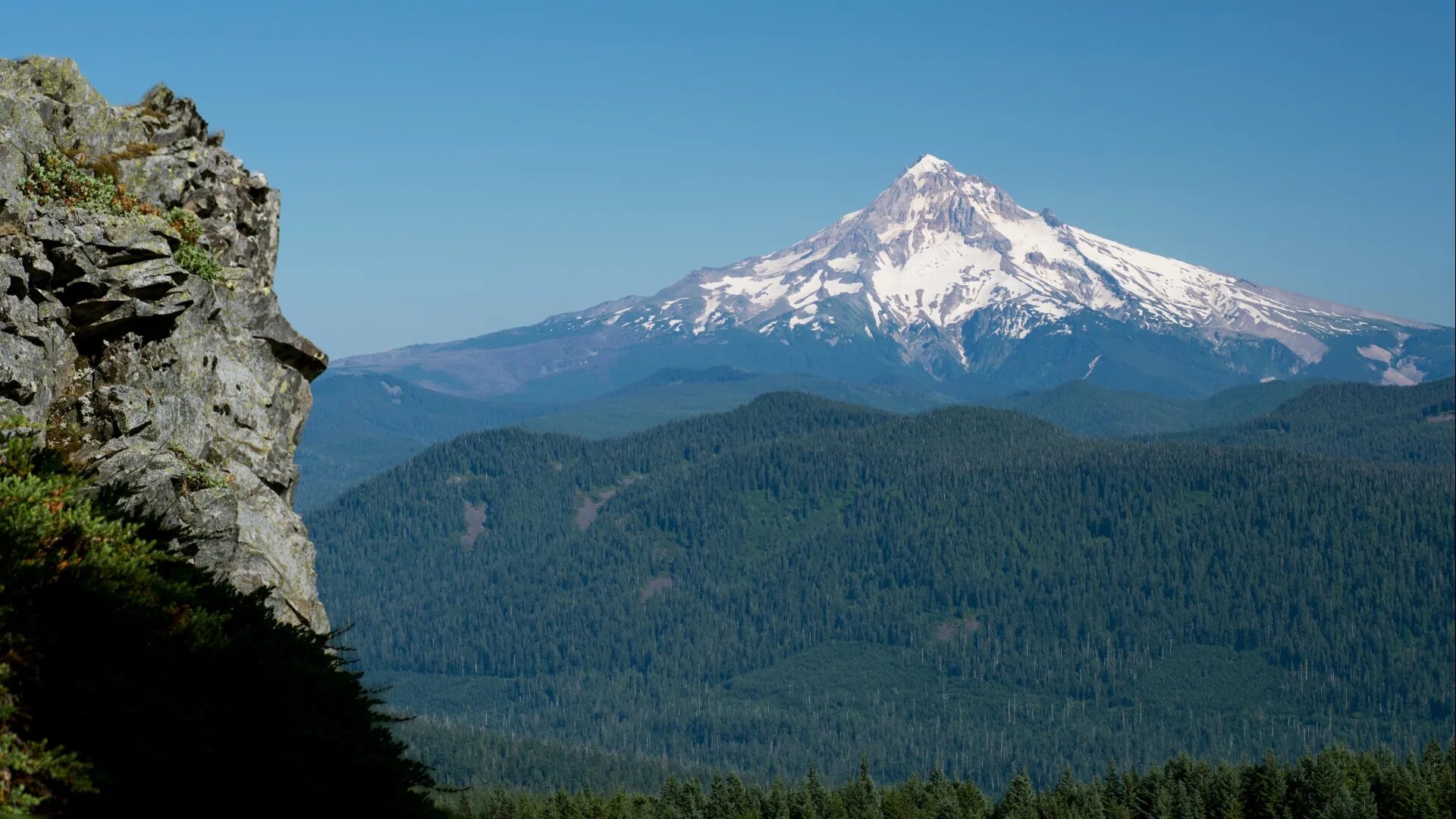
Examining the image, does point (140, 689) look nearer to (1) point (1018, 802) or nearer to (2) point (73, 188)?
(2) point (73, 188)

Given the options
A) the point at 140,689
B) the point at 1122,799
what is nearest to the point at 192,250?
the point at 140,689

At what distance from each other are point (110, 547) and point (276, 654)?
451cm

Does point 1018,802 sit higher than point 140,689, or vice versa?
point 140,689

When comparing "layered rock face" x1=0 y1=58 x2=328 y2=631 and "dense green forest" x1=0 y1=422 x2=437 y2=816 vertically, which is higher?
"layered rock face" x1=0 y1=58 x2=328 y2=631

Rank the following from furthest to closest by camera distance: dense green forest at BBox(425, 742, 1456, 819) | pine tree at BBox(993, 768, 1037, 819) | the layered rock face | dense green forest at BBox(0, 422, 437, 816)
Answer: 1. pine tree at BBox(993, 768, 1037, 819)
2. dense green forest at BBox(425, 742, 1456, 819)
3. the layered rock face
4. dense green forest at BBox(0, 422, 437, 816)

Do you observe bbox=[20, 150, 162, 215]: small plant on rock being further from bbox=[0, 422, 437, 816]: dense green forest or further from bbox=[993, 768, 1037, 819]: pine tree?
bbox=[993, 768, 1037, 819]: pine tree

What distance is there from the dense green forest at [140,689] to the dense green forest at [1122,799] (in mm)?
114901

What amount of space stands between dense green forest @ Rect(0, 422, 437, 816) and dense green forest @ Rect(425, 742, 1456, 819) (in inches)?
4524

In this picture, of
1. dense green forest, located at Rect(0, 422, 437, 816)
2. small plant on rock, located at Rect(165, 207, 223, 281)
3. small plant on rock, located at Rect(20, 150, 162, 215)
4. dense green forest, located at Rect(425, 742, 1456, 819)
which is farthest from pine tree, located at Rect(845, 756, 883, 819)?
dense green forest, located at Rect(0, 422, 437, 816)

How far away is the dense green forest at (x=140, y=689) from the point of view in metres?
24.3

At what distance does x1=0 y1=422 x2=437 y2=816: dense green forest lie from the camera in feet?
79.6

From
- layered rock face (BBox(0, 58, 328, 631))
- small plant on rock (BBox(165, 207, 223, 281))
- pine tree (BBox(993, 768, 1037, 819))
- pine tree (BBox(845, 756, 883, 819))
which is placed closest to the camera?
layered rock face (BBox(0, 58, 328, 631))

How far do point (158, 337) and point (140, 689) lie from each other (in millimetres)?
20903

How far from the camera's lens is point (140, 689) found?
84.2ft
